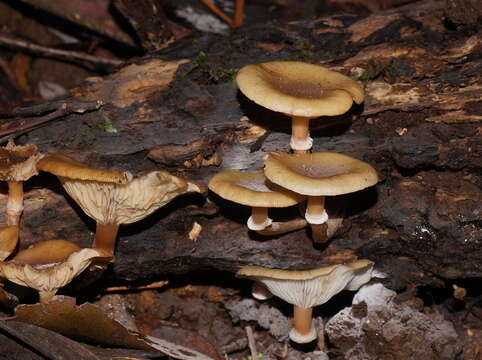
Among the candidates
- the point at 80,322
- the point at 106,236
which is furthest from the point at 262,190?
the point at 80,322

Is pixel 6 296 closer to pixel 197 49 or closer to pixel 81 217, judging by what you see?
pixel 81 217

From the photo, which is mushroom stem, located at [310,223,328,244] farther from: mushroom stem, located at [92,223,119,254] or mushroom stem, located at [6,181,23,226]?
mushroom stem, located at [6,181,23,226]

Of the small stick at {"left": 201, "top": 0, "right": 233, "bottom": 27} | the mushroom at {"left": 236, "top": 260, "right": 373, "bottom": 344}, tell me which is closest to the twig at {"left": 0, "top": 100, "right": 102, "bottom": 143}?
the mushroom at {"left": 236, "top": 260, "right": 373, "bottom": 344}

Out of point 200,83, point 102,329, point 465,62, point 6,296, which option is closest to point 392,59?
point 465,62

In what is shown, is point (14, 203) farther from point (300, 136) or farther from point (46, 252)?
point (300, 136)

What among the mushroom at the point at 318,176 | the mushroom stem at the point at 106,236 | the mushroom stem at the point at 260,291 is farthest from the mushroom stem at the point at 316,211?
the mushroom stem at the point at 106,236

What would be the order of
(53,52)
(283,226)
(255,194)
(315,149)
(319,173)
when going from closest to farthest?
1. (255,194)
2. (319,173)
3. (283,226)
4. (315,149)
5. (53,52)

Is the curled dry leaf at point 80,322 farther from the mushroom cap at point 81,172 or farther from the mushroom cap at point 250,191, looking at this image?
the mushroom cap at point 250,191
